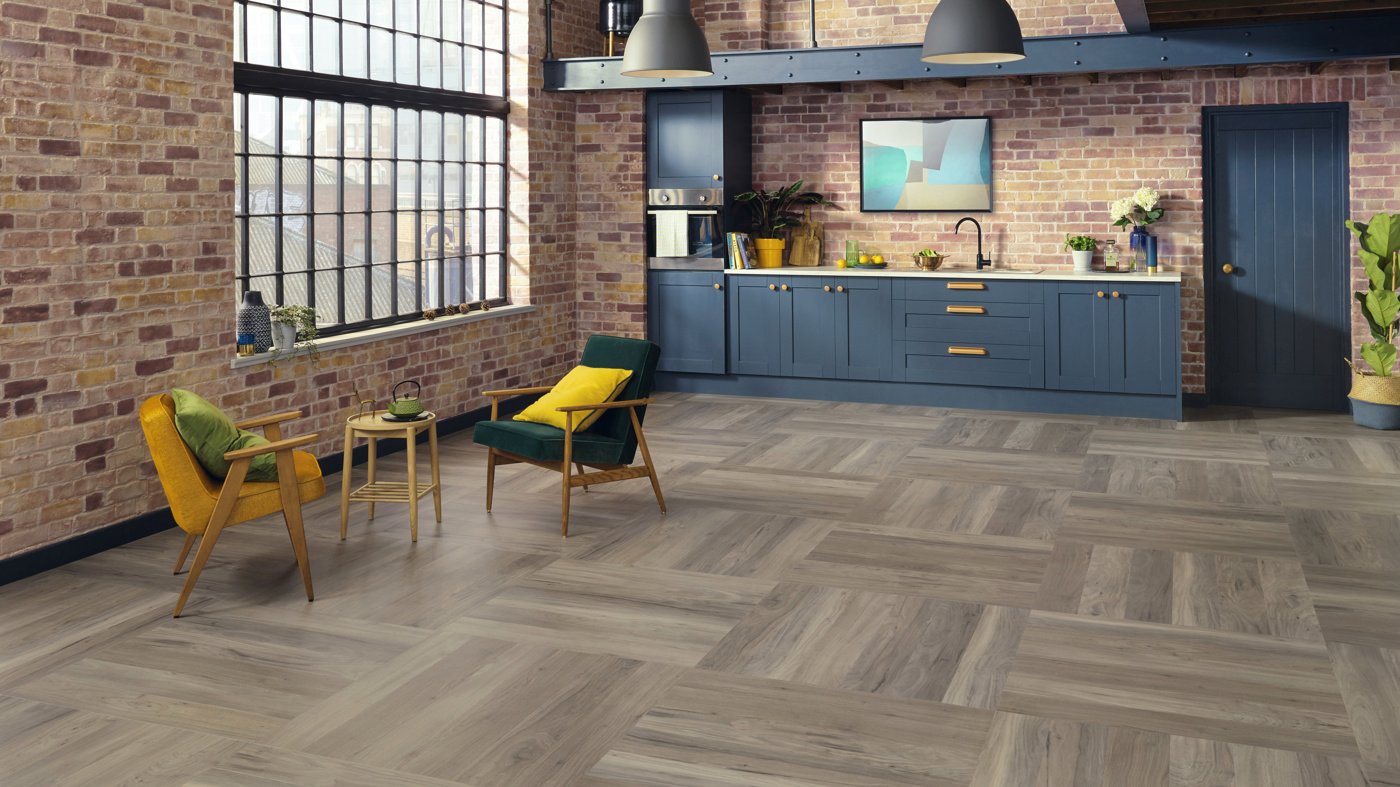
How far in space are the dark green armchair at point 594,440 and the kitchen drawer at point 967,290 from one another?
135 inches

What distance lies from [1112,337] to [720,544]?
4343mm

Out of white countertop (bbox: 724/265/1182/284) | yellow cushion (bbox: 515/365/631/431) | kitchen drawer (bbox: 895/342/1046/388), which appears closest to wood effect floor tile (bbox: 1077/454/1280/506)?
kitchen drawer (bbox: 895/342/1046/388)

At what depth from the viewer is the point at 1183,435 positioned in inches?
326

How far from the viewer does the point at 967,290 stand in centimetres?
927

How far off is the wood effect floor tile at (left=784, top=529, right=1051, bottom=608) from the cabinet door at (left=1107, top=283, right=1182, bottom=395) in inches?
140

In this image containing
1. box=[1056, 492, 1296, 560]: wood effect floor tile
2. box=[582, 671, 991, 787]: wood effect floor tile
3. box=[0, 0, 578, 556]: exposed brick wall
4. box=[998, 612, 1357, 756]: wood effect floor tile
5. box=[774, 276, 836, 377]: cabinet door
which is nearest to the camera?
box=[582, 671, 991, 787]: wood effect floor tile

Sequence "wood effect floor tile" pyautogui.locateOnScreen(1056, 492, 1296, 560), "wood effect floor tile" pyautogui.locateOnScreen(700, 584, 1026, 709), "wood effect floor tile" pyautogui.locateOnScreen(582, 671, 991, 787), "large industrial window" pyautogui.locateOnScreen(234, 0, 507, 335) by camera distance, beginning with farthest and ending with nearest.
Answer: "large industrial window" pyautogui.locateOnScreen(234, 0, 507, 335) < "wood effect floor tile" pyautogui.locateOnScreen(1056, 492, 1296, 560) < "wood effect floor tile" pyautogui.locateOnScreen(700, 584, 1026, 709) < "wood effect floor tile" pyautogui.locateOnScreen(582, 671, 991, 787)

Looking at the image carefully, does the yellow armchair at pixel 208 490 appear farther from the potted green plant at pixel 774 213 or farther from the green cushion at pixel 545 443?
the potted green plant at pixel 774 213

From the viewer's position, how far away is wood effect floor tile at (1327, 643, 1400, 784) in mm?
3443

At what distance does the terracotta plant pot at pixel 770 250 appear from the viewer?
10.1 meters

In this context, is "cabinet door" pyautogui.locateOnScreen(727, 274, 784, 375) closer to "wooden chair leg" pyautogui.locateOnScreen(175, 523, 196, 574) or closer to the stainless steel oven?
the stainless steel oven

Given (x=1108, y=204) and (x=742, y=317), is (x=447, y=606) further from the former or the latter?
(x=1108, y=204)

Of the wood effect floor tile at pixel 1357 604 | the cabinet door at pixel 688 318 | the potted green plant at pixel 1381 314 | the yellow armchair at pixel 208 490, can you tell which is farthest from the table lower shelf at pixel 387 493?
the potted green plant at pixel 1381 314

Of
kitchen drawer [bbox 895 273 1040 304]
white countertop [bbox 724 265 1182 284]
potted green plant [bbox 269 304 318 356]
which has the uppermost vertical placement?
white countertop [bbox 724 265 1182 284]
